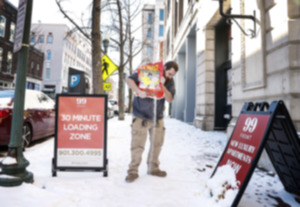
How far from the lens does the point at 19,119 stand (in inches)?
122

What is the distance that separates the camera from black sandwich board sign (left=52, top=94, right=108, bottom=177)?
3.50 metres

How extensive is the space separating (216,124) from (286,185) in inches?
259

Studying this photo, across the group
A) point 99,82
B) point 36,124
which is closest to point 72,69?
point 99,82

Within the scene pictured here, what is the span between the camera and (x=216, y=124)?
30.9 ft

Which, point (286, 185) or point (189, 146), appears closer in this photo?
point (286, 185)

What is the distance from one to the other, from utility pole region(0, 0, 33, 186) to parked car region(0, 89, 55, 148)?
232 cm

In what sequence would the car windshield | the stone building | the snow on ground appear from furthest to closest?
1. the car windshield
2. the stone building
3. the snow on ground

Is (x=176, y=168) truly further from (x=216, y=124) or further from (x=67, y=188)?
(x=216, y=124)

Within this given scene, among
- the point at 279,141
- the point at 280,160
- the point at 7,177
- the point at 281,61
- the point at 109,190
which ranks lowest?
the point at 109,190

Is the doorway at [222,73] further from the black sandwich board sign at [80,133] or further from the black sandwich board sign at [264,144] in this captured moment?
the black sandwich board sign at [80,133]

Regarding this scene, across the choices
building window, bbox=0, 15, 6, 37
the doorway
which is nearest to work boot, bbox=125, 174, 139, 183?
the doorway

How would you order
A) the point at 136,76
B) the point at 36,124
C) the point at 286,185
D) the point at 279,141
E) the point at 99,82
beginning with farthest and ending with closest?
the point at 99,82, the point at 36,124, the point at 136,76, the point at 286,185, the point at 279,141

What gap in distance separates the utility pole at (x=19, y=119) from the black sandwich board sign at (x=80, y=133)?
0.51 metres

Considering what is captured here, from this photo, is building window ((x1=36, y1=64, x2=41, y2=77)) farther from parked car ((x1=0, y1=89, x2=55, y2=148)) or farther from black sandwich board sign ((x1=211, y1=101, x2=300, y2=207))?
black sandwich board sign ((x1=211, y1=101, x2=300, y2=207))
